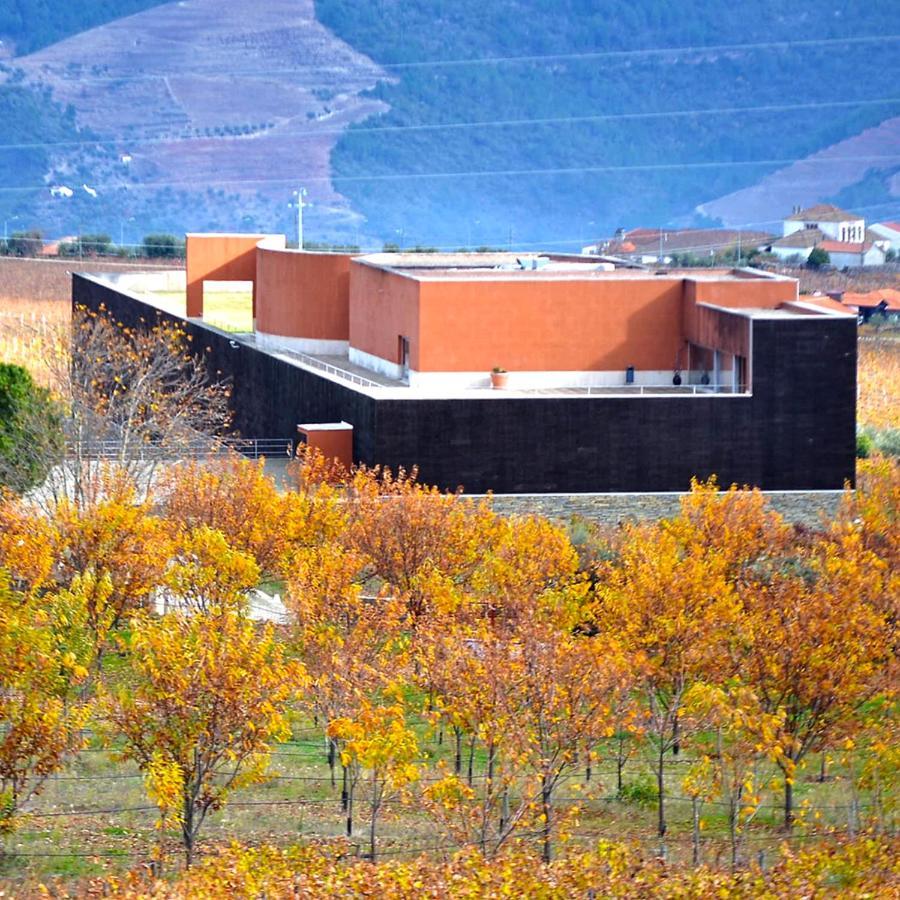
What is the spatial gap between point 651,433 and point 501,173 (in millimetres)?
156447

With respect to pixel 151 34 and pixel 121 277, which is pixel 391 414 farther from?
pixel 151 34

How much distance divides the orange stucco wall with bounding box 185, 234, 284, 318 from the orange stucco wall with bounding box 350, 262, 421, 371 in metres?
6.80

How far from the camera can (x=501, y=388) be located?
3819 cm

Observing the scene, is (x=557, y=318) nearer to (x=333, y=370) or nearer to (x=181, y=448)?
(x=333, y=370)

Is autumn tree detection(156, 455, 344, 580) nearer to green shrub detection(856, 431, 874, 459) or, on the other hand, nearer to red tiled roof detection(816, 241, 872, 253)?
green shrub detection(856, 431, 874, 459)

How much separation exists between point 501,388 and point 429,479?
3.19m

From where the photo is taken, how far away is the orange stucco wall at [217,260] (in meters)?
47.9

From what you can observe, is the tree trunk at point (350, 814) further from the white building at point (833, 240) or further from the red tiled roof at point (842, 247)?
the red tiled roof at point (842, 247)

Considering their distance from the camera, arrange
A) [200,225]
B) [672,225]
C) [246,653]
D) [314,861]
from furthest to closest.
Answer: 1. [672,225]
2. [200,225]
3. [246,653]
4. [314,861]

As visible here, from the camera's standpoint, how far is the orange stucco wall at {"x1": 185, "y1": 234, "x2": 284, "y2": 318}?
157 feet

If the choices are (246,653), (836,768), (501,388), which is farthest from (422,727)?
(501,388)

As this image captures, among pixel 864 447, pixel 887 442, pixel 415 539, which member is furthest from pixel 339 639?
pixel 887 442

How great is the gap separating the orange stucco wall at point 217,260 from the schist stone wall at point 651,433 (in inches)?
471

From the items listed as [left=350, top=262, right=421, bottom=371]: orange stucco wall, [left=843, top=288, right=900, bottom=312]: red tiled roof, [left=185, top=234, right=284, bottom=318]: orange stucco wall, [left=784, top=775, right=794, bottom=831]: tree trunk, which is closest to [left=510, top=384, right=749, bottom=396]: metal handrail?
[left=350, top=262, right=421, bottom=371]: orange stucco wall
